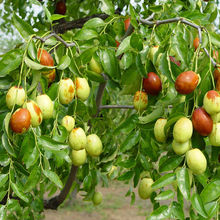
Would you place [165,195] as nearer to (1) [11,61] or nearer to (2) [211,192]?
(2) [211,192]

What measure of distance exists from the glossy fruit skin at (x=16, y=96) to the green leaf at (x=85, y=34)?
1.18 ft

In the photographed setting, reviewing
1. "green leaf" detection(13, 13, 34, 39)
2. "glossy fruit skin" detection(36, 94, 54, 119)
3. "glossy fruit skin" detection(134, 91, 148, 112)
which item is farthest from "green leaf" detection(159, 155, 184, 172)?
"green leaf" detection(13, 13, 34, 39)

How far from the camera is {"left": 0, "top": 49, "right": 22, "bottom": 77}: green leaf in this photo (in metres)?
1.09

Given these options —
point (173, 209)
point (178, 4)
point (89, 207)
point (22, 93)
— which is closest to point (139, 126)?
point (173, 209)

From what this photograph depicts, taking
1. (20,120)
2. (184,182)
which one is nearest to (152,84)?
(184,182)

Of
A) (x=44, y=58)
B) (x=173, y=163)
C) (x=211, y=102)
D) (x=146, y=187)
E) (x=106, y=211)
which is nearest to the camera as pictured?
(x=211, y=102)

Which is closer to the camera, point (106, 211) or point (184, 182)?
point (184, 182)

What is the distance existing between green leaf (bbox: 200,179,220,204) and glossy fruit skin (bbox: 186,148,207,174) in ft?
0.20

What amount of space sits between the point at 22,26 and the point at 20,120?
390mm

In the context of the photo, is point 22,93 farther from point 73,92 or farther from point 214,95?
point 214,95

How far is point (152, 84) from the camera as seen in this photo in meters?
1.38

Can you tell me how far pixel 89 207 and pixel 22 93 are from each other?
626 centimetres

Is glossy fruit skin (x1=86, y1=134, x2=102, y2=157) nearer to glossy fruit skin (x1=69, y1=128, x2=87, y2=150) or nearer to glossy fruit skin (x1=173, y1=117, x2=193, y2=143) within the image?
glossy fruit skin (x1=69, y1=128, x2=87, y2=150)

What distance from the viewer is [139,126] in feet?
4.65
